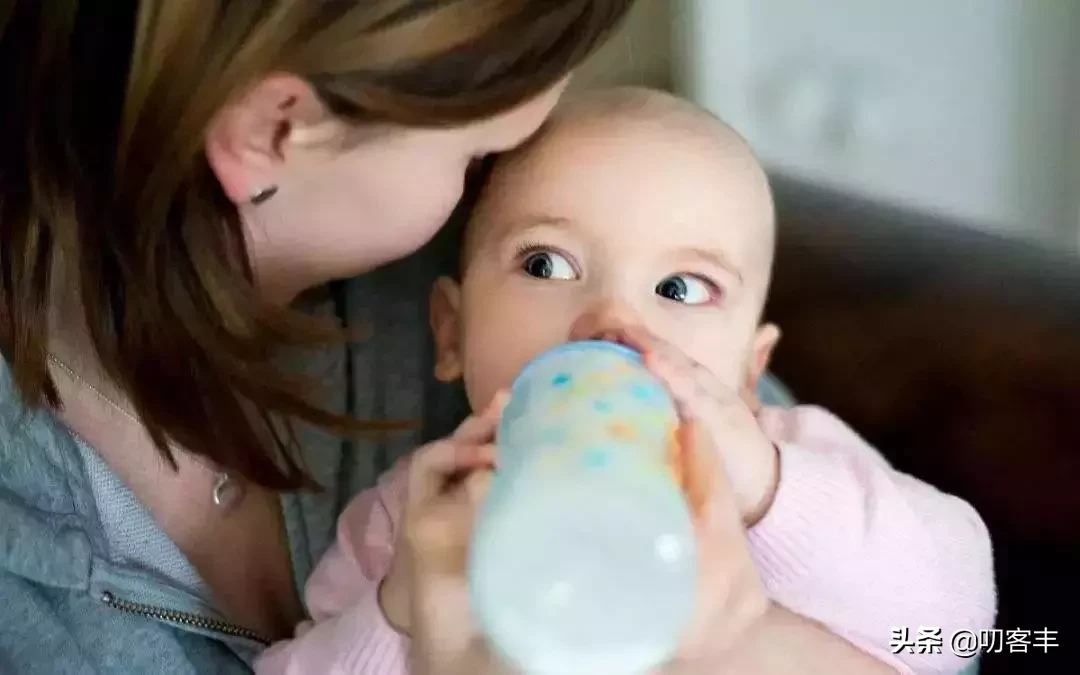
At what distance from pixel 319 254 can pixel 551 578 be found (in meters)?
0.41

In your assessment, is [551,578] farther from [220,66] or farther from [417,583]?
[220,66]

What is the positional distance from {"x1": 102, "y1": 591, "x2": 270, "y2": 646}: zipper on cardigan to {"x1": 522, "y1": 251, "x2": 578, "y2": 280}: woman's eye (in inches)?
13.9

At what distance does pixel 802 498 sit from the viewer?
2.46 feet

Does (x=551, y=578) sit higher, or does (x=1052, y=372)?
(x=551, y=578)

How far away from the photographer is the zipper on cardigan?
758 millimetres

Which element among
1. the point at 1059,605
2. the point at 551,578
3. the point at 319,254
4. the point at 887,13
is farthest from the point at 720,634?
the point at 887,13

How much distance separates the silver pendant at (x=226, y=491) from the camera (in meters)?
0.90

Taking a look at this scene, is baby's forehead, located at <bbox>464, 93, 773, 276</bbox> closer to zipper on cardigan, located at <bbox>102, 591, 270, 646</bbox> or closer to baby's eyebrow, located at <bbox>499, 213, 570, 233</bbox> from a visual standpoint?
baby's eyebrow, located at <bbox>499, 213, 570, 233</bbox>

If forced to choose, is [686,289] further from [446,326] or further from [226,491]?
[226,491]

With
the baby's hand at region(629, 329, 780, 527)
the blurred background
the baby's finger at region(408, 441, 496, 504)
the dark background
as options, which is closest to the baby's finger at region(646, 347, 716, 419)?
the baby's hand at region(629, 329, 780, 527)

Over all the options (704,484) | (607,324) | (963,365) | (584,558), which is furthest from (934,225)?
(584,558)

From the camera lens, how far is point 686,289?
78 cm

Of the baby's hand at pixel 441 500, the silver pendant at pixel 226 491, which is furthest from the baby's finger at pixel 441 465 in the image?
the silver pendant at pixel 226 491

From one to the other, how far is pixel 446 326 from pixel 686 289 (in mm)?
229
